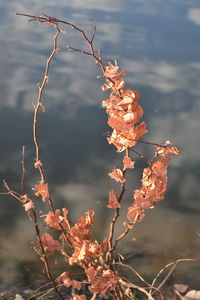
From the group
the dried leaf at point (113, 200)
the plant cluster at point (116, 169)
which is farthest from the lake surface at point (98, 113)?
the dried leaf at point (113, 200)

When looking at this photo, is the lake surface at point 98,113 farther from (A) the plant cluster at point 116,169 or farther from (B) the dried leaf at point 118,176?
(B) the dried leaf at point 118,176

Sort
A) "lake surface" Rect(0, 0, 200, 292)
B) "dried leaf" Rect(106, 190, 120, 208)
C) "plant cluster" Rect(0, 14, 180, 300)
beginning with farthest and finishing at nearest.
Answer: "lake surface" Rect(0, 0, 200, 292) → "dried leaf" Rect(106, 190, 120, 208) → "plant cluster" Rect(0, 14, 180, 300)

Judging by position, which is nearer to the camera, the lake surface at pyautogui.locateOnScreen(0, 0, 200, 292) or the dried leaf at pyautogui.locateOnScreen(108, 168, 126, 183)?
the dried leaf at pyautogui.locateOnScreen(108, 168, 126, 183)

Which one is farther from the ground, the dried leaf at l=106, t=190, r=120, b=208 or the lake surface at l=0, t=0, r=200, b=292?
the dried leaf at l=106, t=190, r=120, b=208

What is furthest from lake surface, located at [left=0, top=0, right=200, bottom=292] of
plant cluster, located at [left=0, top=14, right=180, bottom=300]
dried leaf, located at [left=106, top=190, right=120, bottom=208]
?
dried leaf, located at [left=106, top=190, right=120, bottom=208]

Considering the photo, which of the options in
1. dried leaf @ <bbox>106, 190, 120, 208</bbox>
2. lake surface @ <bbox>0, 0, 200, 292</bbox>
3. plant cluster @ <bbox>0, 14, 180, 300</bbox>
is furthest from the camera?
lake surface @ <bbox>0, 0, 200, 292</bbox>

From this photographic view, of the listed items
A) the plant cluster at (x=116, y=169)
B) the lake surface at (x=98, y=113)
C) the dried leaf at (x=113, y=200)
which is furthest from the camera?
the lake surface at (x=98, y=113)

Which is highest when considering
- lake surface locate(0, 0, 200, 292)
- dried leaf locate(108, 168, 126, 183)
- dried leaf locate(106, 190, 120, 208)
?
dried leaf locate(108, 168, 126, 183)

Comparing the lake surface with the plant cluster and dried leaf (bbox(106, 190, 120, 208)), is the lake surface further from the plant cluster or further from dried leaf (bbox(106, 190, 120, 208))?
dried leaf (bbox(106, 190, 120, 208))

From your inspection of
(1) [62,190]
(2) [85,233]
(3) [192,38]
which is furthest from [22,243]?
(3) [192,38]
